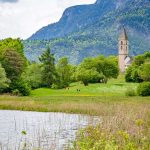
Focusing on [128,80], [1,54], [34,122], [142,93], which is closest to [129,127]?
[34,122]

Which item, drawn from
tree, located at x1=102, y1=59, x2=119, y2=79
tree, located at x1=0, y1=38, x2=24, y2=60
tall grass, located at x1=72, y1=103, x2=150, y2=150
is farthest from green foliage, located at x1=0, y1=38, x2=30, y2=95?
tall grass, located at x1=72, y1=103, x2=150, y2=150

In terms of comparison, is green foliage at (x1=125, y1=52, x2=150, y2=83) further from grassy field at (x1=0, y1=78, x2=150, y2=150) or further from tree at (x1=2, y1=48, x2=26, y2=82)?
tree at (x1=2, y1=48, x2=26, y2=82)

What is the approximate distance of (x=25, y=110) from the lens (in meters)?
54.2

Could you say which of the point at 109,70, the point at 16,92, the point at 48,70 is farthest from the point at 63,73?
the point at 16,92

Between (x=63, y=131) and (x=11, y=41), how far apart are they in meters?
78.8

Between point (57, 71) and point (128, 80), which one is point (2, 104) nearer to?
→ point (57, 71)

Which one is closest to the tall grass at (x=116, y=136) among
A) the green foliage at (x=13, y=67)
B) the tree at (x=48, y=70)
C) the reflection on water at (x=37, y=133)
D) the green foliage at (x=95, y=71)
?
the reflection on water at (x=37, y=133)

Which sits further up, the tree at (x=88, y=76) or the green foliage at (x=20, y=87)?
the tree at (x=88, y=76)

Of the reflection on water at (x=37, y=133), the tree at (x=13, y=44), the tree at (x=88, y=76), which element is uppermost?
the tree at (x=13, y=44)

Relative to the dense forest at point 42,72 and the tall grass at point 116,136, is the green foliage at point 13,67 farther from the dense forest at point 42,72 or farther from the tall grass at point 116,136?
the tall grass at point 116,136

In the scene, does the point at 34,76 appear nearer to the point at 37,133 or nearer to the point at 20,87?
the point at 20,87

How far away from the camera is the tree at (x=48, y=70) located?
117438mm

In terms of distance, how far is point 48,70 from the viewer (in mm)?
119375

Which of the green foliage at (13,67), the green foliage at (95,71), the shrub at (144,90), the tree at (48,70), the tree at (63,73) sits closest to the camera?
the shrub at (144,90)
